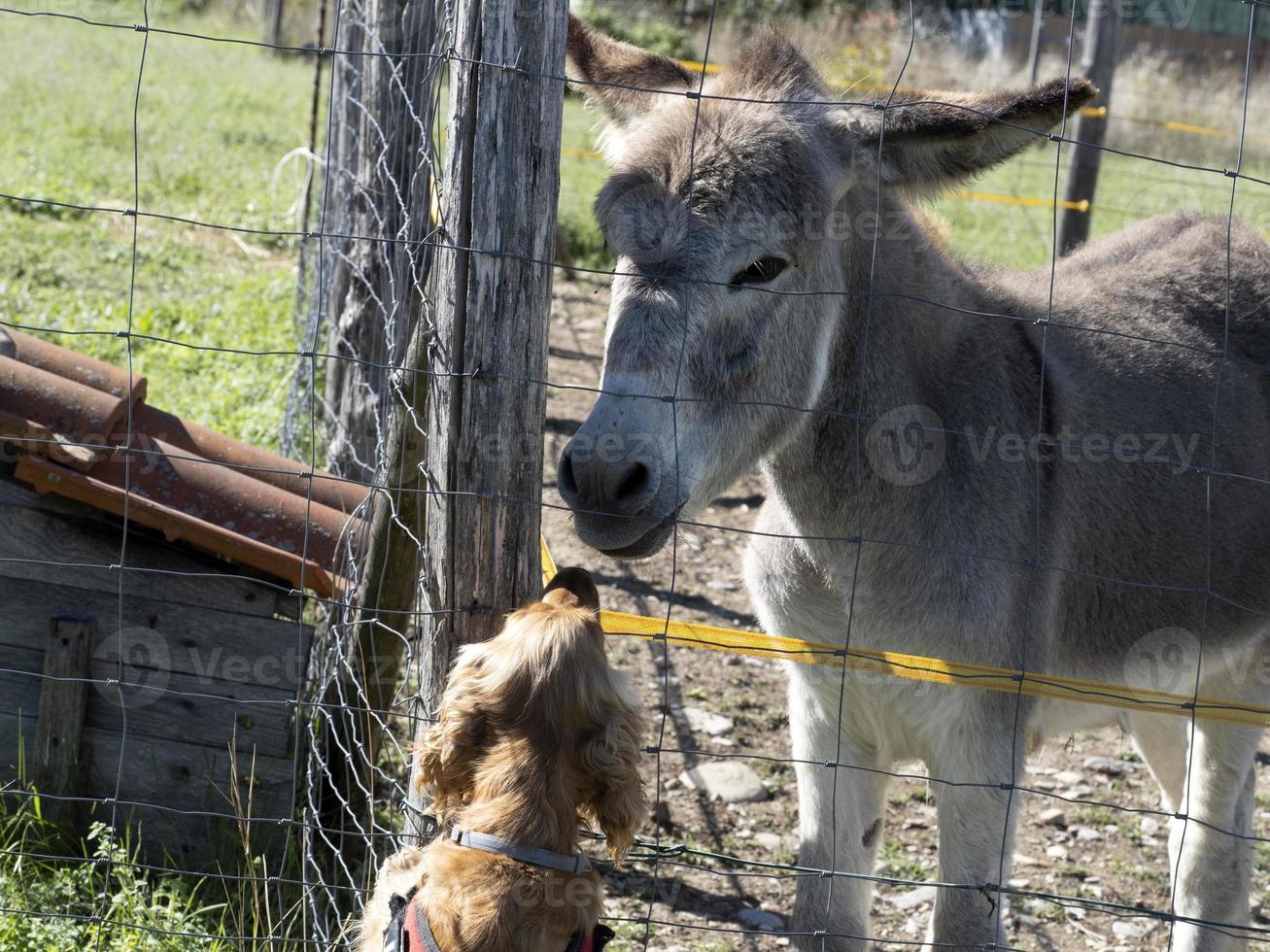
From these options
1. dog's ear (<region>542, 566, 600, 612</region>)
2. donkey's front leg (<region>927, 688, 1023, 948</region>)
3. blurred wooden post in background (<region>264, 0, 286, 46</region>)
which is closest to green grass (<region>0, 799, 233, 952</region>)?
dog's ear (<region>542, 566, 600, 612</region>)

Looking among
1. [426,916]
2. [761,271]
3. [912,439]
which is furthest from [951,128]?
[426,916]

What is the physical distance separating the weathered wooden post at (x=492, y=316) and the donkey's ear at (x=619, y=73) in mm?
680

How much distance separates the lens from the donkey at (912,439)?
2.51m

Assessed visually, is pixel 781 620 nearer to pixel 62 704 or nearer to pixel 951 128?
pixel 951 128

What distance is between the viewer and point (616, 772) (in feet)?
7.63

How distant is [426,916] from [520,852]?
0.70 ft

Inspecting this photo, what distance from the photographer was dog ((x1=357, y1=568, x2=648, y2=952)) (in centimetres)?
225

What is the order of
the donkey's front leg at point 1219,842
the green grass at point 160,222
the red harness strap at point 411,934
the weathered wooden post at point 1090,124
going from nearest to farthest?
the red harness strap at point 411,934 < the donkey's front leg at point 1219,842 < the green grass at point 160,222 < the weathered wooden post at point 1090,124

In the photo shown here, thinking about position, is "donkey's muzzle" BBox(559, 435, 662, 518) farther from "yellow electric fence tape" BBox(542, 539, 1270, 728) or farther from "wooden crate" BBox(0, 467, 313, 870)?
"wooden crate" BBox(0, 467, 313, 870)

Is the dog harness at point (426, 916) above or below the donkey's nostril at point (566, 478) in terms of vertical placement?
below

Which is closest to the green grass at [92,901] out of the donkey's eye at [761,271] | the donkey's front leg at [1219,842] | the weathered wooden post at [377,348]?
the weathered wooden post at [377,348]

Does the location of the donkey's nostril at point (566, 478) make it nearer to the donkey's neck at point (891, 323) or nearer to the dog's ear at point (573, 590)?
the dog's ear at point (573, 590)

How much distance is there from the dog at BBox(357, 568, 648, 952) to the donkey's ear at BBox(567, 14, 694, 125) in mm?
1370

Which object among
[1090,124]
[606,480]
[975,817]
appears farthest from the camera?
[1090,124]
